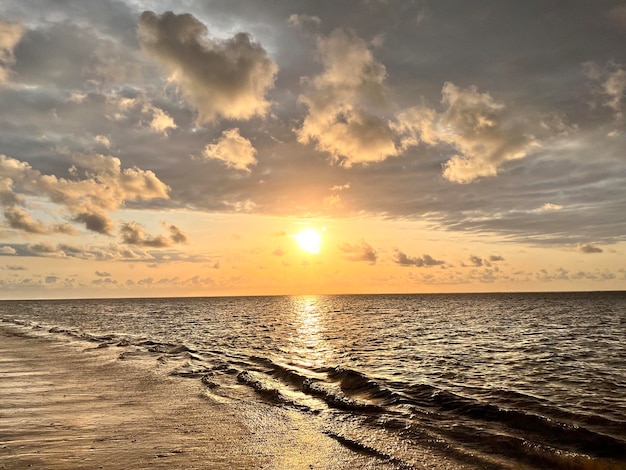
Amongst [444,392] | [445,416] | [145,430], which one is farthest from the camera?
[444,392]

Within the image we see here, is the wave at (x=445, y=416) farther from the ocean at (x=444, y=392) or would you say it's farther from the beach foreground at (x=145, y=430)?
the beach foreground at (x=145, y=430)

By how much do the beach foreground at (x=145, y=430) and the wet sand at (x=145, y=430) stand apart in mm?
23

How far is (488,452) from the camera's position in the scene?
11867mm

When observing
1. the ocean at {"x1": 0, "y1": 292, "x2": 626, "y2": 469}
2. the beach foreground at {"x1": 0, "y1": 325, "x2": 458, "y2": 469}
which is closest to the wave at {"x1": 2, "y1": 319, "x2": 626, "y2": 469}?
the ocean at {"x1": 0, "y1": 292, "x2": 626, "y2": 469}

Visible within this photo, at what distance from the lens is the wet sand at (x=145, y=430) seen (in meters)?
10.0

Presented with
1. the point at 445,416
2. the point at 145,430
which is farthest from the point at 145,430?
the point at 445,416

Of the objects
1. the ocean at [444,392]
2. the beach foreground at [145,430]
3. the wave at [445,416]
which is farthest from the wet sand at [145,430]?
the wave at [445,416]

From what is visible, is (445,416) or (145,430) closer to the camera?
(145,430)

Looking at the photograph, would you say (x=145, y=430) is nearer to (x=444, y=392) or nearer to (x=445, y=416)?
(x=445, y=416)

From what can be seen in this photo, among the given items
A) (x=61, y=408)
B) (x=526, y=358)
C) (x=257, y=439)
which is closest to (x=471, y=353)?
(x=526, y=358)

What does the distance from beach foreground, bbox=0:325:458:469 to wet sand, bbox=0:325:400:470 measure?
0.02 meters

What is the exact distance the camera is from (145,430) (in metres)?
12.4

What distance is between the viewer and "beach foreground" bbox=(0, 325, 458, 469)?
10.1 meters

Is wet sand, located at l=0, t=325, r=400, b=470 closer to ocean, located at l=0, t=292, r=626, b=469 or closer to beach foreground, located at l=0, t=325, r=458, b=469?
beach foreground, located at l=0, t=325, r=458, b=469
